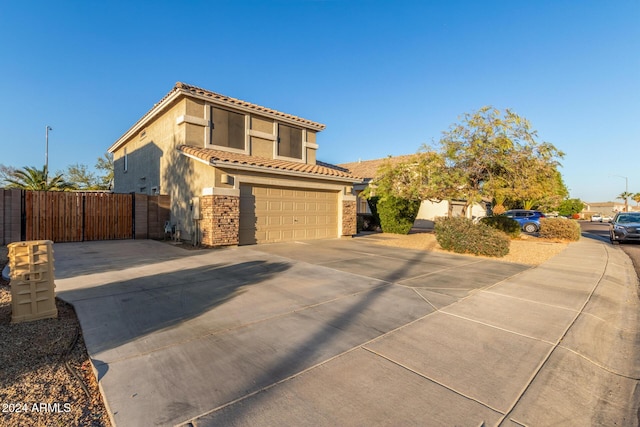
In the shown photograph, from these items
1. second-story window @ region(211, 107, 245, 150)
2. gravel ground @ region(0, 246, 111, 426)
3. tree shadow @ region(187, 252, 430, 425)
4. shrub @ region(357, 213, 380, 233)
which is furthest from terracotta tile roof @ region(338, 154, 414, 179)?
gravel ground @ region(0, 246, 111, 426)

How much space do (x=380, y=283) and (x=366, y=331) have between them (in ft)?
8.00

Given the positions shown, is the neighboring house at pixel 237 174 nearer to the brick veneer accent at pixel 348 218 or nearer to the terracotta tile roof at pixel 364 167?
the brick veneer accent at pixel 348 218

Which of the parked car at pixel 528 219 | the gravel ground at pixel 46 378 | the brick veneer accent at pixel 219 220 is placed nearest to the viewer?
the gravel ground at pixel 46 378

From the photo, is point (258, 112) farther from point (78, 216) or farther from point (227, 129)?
point (78, 216)

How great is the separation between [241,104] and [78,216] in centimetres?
827

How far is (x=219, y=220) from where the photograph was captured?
418 inches

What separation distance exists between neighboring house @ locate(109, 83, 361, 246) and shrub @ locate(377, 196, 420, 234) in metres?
3.32

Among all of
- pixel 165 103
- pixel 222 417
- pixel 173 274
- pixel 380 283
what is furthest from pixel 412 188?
pixel 222 417

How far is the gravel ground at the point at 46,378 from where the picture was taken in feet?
7.39

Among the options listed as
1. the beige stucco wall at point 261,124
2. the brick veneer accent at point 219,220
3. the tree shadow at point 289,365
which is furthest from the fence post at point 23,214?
the tree shadow at point 289,365

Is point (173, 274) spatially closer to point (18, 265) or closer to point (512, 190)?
point (18, 265)

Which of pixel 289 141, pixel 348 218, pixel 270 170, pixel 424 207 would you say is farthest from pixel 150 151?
pixel 424 207

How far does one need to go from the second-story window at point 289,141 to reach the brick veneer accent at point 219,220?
5.08m

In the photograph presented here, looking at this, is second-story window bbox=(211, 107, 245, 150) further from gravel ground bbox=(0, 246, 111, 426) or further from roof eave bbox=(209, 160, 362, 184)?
gravel ground bbox=(0, 246, 111, 426)
